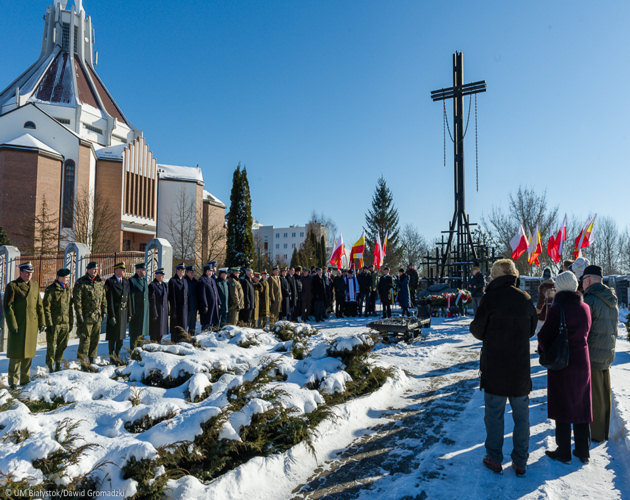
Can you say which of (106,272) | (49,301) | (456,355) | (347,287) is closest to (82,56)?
(106,272)

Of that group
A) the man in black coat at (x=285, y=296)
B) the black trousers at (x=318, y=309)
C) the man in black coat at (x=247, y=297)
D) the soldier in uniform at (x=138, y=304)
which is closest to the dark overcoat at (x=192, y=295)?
the soldier in uniform at (x=138, y=304)

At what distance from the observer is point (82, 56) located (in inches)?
1898

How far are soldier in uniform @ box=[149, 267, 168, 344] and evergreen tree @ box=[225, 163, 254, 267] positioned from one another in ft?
65.6

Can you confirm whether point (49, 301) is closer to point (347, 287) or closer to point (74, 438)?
point (74, 438)

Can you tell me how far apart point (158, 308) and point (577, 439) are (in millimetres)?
7745

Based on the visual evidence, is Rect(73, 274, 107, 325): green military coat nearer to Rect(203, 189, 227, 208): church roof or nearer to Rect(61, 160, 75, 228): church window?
Rect(61, 160, 75, 228): church window

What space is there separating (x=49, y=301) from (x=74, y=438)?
195 inches

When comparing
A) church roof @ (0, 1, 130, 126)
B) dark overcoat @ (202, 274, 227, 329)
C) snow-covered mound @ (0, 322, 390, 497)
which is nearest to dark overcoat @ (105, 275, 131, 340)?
dark overcoat @ (202, 274, 227, 329)

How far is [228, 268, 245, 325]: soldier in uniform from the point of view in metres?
11.1

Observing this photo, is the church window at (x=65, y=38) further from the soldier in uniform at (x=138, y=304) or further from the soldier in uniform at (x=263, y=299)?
the soldier in uniform at (x=138, y=304)

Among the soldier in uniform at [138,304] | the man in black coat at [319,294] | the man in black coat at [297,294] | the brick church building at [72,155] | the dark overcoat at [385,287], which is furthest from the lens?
the brick church building at [72,155]

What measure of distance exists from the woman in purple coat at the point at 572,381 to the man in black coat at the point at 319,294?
11.3 metres

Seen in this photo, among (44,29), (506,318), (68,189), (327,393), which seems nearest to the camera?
(506,318)

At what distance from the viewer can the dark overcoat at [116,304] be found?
832 centimetres
